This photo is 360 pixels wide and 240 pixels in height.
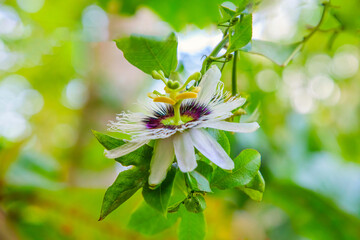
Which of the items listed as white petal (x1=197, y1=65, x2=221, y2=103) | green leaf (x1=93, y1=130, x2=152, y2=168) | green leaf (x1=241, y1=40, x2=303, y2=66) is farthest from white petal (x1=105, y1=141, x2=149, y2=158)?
green leaf (x1=241, y1=40, x2=303, y2=66)

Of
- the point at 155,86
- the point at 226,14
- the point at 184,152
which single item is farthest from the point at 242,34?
the point at 155,86

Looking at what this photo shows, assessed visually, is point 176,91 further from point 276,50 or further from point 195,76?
point 276,50

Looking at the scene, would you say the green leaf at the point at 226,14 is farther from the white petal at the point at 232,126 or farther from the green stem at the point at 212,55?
the white petal at the point at 232,126

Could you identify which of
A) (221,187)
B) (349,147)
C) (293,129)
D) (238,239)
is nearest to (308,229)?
(238,239)

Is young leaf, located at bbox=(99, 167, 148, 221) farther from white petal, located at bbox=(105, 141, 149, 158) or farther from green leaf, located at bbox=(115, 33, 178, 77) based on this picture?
green leaf, located at bbox=(115, 33, 178, 77)

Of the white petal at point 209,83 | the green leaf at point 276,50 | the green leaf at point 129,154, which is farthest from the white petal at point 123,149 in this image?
the green leaf at point 276,50

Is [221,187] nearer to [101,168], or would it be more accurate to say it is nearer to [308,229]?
[308,229]
